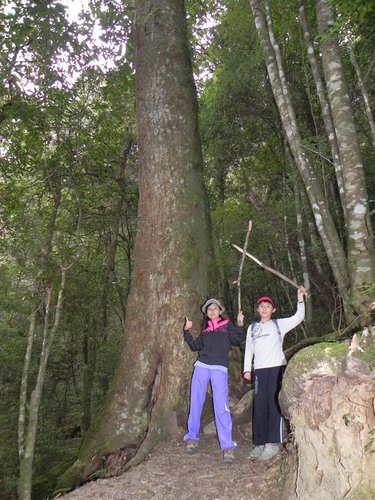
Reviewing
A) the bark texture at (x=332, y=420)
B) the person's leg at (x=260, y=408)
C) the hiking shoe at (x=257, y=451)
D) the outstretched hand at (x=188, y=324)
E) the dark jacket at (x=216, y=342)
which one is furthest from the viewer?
the outstretched hand at (x=188, y=324)

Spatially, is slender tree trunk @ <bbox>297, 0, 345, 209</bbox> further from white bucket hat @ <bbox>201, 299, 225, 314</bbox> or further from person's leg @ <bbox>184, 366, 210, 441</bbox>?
person's leg @ <bbox>184, 366, 210, 441</bbox>

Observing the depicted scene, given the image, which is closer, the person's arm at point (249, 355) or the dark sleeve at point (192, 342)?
the person's arm at point (249, 355)

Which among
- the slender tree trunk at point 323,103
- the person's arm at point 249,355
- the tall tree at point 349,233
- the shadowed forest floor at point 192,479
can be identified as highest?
the slender tree trunk at point 323,103

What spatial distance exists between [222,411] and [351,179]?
3154 millimetres

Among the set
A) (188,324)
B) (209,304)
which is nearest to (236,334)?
(209,304)

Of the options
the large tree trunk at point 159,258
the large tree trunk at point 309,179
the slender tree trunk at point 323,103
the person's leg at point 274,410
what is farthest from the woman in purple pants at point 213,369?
the slender tree trunk at point 323,103

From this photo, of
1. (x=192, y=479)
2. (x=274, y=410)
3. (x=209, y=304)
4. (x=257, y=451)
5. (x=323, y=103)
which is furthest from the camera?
(x=323, y=103)

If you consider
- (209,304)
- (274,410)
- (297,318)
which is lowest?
(274,410)

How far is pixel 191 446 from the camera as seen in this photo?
4.63 m

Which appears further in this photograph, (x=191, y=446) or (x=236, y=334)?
(x=236, y=334)

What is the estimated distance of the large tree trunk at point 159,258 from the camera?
16.4 ft

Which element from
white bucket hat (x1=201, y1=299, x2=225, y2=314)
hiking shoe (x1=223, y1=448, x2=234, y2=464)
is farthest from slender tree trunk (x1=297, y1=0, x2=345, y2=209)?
hiking shoe (x1=223, y1=448, x2=234, y2=464)

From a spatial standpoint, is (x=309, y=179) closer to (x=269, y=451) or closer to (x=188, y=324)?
(x=188, y=324)

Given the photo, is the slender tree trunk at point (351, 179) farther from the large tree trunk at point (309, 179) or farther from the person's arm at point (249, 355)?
the person's arm at point (249, 355)
